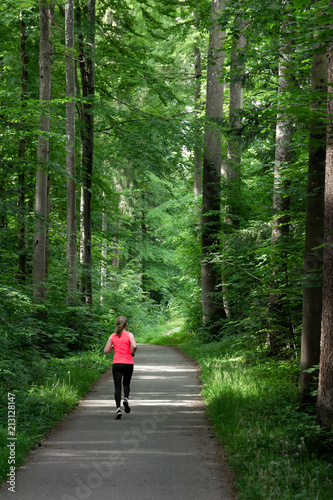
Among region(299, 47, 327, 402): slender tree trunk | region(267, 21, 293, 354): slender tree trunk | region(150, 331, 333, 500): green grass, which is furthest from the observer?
region(267, 21, 293, 354): slender tree trunk

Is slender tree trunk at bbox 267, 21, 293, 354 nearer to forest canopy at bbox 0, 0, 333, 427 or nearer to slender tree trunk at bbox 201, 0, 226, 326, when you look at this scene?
forest canopy at bbox 0, 0, 333, 427

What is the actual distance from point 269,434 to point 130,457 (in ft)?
6.29

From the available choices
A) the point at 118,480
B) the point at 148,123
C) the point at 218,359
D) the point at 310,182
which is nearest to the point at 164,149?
the point at 148,123

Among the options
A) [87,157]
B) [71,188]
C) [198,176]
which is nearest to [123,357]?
[71,188]

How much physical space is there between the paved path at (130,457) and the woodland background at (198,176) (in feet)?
3.09

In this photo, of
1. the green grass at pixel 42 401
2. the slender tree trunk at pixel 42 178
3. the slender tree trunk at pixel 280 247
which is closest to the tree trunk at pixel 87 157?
the slender tree trunk at pixel 42 178

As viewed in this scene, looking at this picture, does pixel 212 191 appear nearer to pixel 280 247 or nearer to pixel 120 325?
pixel 280 247

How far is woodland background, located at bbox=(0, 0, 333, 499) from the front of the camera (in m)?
7.95

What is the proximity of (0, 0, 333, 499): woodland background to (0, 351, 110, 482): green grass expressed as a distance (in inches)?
3.8

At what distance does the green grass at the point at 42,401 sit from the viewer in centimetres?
660

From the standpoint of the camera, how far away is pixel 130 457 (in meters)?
6.38

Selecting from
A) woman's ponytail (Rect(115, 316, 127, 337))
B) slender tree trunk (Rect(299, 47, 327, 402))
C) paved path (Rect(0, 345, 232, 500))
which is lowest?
paved path (Rect(0, 345, 232, 500))

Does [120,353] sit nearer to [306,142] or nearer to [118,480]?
[118,480]

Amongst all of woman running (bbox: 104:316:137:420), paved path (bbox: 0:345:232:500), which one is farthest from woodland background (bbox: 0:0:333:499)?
woman running (bbox: 104:316:137:420)
